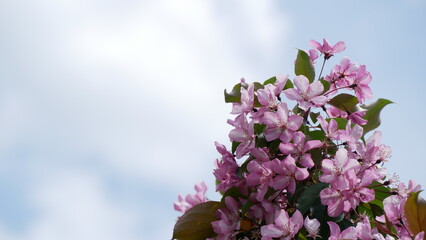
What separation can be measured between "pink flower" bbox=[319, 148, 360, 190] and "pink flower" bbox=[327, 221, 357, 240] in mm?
143

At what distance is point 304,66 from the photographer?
2178 millimetres

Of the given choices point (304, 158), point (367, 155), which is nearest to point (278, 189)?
point (304, 158)

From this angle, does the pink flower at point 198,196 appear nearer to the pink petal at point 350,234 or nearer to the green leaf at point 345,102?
the green leaf at point 345,102

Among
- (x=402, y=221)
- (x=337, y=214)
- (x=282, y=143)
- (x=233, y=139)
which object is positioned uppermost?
(x=233, y=139)

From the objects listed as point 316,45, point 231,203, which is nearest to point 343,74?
point 316,45

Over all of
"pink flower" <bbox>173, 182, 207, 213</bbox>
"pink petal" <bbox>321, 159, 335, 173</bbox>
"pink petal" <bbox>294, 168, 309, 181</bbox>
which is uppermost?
"pink flower" <bbox>173, 182, 207, 213</bbox>

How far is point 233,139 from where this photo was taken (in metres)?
1.96

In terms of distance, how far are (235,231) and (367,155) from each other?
1.66ft

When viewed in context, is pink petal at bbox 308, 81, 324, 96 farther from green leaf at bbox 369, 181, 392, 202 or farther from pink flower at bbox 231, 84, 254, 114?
green leaf at bbox 369, 181, 392, 202

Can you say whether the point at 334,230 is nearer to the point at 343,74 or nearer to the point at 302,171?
the point at 302,171

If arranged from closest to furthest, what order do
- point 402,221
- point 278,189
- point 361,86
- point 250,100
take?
point 402,221 → point 278,189 → point 250,100 → point 361,86

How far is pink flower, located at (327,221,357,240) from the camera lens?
5.40 ft

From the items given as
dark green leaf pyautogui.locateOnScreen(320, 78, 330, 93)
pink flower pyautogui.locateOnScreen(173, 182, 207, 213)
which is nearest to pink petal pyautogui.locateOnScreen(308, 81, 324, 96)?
dark green leaf pyautogui.locateOnScreen(320, 78, 330, 93)

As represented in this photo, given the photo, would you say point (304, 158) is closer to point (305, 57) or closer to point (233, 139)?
point (233, 139)
